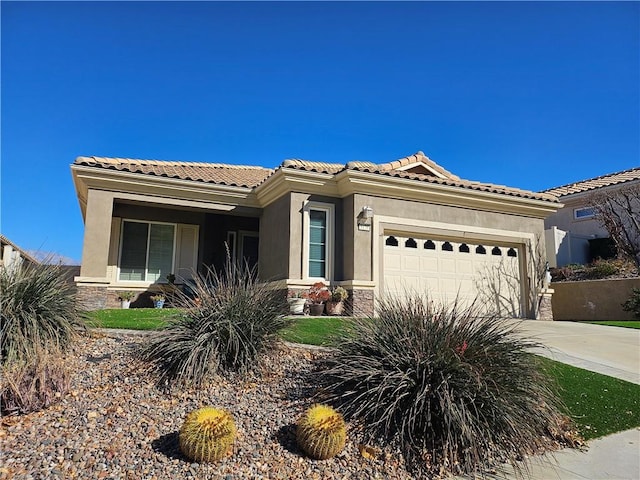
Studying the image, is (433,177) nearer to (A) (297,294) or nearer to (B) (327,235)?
(B) (327,235)

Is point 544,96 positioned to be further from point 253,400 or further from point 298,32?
point 253,400

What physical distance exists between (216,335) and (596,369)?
6220 millimetres

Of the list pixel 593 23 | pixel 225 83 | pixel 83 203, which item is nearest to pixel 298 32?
pixel 225 83

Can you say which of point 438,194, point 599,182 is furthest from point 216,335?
point 599,182

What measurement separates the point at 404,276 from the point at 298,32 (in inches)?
270

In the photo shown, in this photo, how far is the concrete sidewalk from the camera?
4543 millimetres

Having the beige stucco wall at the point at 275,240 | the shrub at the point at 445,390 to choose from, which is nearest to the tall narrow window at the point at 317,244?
the beige stucco wall at the point at 275,240

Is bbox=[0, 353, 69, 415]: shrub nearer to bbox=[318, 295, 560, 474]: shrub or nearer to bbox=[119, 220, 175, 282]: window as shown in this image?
bbox=[318, 295, 560, 474]: shrub

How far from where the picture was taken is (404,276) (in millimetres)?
12906

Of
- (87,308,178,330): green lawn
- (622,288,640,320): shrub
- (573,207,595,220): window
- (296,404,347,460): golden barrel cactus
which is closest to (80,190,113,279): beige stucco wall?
(87,308,178,330): green lawn

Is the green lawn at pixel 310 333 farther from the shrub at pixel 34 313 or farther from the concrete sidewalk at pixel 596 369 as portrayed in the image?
the shrub at pixel 34 313

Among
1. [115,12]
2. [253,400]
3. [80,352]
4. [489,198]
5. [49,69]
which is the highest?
[115,12]

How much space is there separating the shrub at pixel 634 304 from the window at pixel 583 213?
8.36 m

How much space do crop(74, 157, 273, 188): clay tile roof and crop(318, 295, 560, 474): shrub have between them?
380 inches
